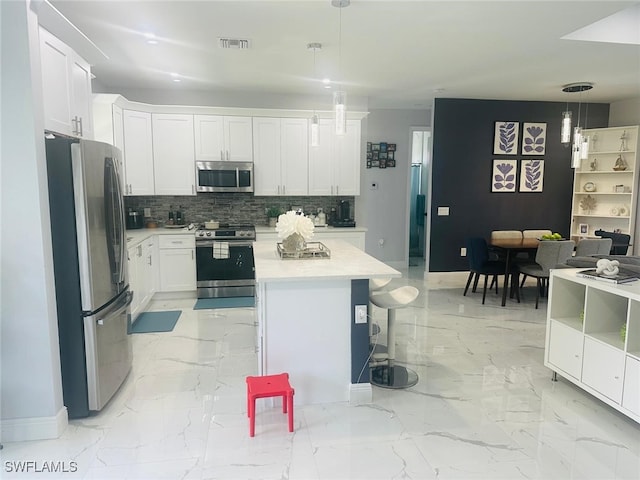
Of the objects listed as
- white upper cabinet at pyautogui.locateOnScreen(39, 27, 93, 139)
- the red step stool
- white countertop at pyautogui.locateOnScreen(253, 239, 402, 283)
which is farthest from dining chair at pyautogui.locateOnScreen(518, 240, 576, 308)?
white upper cabinet at pyautogui.locateOnScreen(39, 27, 93, 139)

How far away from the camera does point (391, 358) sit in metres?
3.27

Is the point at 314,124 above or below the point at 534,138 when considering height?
below

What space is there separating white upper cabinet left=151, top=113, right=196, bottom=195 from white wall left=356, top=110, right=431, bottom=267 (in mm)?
2996

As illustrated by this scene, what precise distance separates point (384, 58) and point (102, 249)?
3.14 meters

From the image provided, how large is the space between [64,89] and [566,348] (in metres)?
3.94

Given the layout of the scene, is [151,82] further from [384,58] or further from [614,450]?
[614,450]

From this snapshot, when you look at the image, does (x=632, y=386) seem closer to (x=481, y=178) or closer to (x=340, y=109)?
(x=340, y=109)

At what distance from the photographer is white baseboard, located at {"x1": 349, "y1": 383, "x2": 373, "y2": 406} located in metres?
2.82

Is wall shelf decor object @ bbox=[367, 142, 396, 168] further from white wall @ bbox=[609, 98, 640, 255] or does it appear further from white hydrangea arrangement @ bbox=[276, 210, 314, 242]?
white hydrangea arrangement @ bbox=[276, 210, 314, 242]

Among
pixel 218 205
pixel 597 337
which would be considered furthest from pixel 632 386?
pixel 218 205

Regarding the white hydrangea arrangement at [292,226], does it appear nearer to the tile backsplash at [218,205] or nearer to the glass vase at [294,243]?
the glass vase at [294,243]

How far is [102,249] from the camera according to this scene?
2688 mm

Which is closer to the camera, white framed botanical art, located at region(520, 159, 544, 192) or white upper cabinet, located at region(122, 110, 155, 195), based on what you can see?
white upper cabinet, located at region(122, 110, 155, 195)

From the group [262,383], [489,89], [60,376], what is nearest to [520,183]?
[489,89]
